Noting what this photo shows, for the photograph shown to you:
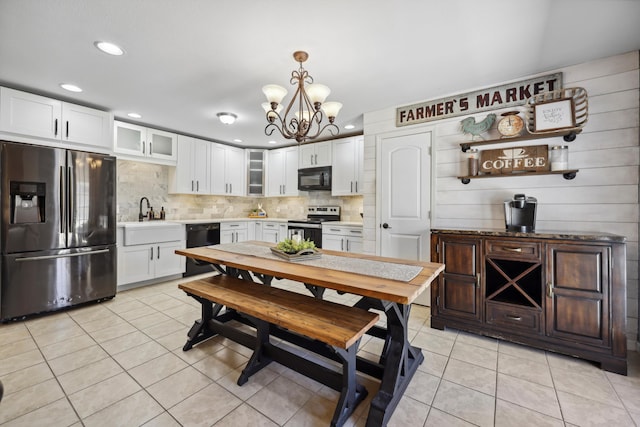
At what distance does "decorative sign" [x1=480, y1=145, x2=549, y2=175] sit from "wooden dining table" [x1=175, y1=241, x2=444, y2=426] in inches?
56.7

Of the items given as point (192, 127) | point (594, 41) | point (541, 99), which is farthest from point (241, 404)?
point (192, 127)

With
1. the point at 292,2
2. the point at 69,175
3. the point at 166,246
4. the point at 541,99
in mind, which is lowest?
the point at 166,246

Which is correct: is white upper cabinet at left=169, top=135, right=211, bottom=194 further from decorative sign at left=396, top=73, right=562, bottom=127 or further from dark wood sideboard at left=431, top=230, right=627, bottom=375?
dark wood sideboard at left=431, top=230, right=627, bottom=375

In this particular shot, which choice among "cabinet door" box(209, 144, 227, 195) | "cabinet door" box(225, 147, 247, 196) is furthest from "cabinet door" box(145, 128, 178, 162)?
"cabinet door" box(225, 147, 247, 196)

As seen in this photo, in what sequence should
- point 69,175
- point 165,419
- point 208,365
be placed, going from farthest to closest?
point 69,175 < point 208,365 < point 165,419

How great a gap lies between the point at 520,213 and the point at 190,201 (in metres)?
4.99

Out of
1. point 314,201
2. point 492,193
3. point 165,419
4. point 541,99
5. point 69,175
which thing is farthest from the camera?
point 314,201

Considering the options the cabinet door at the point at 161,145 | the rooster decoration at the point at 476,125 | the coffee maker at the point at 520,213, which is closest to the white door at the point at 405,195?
the rooster decoration at the point at 476,125

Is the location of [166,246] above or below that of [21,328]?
above

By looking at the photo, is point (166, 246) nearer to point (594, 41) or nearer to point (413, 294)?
point (413, 294)

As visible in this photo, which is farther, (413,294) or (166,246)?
(166,246)

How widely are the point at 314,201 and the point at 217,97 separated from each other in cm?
275

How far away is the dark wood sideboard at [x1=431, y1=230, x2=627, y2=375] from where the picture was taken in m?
1.97

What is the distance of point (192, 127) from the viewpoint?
4.27m
